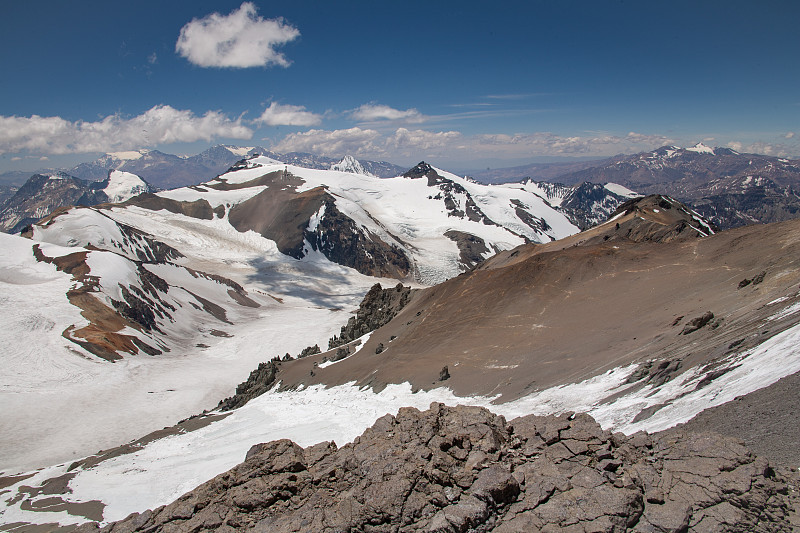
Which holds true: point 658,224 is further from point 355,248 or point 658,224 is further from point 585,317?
point 355,248

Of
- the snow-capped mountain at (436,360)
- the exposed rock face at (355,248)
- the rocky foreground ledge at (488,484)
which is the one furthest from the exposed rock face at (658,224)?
the exposed rock face at (355,248)

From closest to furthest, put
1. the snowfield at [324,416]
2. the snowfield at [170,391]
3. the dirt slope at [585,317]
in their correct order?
the snowfield at [324,416] → the snowfield at [170,391] → the dirt slope at [585,317]

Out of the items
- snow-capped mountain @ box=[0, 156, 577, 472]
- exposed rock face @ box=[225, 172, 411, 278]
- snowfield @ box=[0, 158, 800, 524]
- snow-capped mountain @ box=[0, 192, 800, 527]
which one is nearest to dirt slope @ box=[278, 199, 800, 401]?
snow-capped mountain @ box=[0, 192, 800, 527]

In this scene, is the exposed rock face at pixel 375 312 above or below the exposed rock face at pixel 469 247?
below

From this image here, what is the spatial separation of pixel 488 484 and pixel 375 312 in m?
49.9

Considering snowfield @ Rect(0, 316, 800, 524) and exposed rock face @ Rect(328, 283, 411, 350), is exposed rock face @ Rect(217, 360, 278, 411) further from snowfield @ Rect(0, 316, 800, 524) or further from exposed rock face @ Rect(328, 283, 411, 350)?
exposed rock face @ Rect(328, 283, 411, 350)

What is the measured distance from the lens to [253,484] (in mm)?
11891

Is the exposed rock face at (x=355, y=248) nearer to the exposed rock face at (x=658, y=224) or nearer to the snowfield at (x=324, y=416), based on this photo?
the exposed rock face at (x=658, y=224)

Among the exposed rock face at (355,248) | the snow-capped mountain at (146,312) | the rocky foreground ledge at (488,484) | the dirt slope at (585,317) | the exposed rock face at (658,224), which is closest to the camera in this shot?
the rocky foreground ledge at (488,484)

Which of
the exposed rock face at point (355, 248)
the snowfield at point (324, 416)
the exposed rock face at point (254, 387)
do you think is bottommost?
→ the exposed rock face at point (254, 387)

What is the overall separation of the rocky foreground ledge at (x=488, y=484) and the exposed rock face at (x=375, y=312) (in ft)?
134

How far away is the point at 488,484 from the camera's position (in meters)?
9.65

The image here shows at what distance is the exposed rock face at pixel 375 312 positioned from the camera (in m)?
54.5

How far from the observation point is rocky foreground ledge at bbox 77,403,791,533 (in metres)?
8.02
